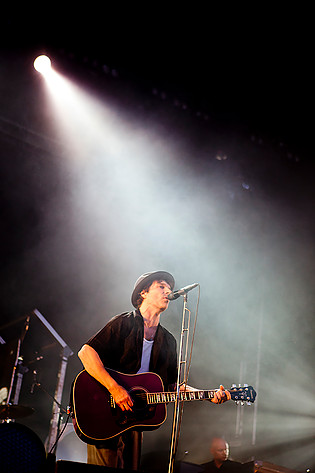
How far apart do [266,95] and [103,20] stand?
7.92 feet

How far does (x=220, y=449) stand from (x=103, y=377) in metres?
2.98

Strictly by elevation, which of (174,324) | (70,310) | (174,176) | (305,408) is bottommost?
(305,408)

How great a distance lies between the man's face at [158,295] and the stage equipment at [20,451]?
251cm

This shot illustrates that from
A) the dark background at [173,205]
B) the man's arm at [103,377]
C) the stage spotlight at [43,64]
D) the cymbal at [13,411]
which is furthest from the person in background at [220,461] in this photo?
the stage spotlight at [43,64]

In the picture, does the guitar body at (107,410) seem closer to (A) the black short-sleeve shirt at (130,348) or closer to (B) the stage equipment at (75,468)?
(A) the black short-sleeve shirt at (130,348)

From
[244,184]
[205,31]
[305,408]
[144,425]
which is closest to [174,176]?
[244,184]

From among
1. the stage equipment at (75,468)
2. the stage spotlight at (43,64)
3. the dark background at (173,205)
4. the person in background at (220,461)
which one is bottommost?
the stage equipment at (75,468)

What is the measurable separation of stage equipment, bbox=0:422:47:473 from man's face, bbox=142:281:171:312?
8.24 feet

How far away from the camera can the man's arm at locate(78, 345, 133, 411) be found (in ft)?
11.0

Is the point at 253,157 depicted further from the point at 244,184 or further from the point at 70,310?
the point at 70,310

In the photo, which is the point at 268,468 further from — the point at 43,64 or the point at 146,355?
the point at 43,64

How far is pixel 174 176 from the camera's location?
7184 millimetres

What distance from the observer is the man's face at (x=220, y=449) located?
5488mm

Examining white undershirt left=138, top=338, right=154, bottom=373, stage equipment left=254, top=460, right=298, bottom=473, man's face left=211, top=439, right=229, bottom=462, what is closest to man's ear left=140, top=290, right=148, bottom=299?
white undershirt left=138, top=338, right=154, bottom=373
